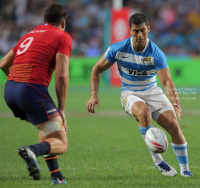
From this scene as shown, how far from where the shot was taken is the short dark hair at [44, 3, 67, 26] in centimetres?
505

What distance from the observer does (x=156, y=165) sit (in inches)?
239

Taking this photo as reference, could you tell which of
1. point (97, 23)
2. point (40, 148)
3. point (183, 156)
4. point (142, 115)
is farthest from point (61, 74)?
point (97, 23)

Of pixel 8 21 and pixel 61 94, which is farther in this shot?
pixel 8 21

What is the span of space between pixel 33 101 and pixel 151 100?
2032 millimetres

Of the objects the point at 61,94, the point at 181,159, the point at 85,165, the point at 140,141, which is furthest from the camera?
the point at 140,141

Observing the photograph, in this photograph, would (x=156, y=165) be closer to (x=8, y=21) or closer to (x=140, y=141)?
(x=140, y=141)

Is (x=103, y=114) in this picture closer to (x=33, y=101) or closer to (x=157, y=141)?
(x=157, y=141)

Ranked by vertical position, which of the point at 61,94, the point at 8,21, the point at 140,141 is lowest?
the point at 140,141

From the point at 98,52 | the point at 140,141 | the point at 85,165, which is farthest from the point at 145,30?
the point at 98,52

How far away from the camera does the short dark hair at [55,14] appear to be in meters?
5.05

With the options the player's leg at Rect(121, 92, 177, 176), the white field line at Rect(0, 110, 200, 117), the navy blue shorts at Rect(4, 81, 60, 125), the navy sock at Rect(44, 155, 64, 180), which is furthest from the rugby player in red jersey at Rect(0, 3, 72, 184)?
the white field line at Rect(0, 110, 200, 117)

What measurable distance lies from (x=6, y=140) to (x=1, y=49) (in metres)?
15.5

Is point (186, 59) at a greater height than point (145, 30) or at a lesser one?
lesser

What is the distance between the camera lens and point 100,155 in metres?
7.54
